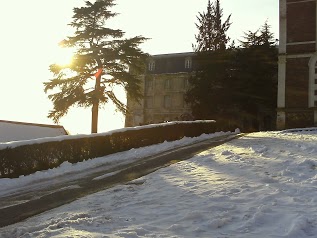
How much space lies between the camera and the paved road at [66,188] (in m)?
7.80

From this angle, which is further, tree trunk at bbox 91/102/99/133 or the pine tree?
the pine tree

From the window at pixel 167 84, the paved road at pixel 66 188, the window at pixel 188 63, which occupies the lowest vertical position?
the paved road at pixel 66 188

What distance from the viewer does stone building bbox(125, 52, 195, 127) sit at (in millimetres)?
61000

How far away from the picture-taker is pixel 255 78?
37469 millimetres

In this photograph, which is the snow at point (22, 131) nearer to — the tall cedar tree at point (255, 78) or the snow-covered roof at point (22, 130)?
the snow-covered roof at point (22, 130)

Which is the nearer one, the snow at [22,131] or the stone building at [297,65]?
the snow at [22,131]

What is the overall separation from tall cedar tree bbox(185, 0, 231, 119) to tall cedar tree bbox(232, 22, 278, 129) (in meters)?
1.22

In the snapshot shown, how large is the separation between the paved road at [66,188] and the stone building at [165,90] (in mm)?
47391

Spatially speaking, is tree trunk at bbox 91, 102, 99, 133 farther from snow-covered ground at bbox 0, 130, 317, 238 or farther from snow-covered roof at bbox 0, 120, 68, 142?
snow-covered ground at bbox 0, 130, 317, 238

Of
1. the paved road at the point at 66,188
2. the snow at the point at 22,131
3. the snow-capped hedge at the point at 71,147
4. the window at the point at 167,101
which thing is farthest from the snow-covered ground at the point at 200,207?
the window at the point at 167,101

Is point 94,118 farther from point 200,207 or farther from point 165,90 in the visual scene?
point 165,90

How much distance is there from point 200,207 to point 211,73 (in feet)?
109

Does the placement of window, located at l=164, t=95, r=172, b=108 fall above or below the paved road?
above

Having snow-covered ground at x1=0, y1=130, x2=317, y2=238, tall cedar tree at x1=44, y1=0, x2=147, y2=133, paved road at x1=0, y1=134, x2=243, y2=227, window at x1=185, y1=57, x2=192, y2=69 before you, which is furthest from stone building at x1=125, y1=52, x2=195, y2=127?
snow-covered ground at x1=0, y1=130, x2=317, y2=238
